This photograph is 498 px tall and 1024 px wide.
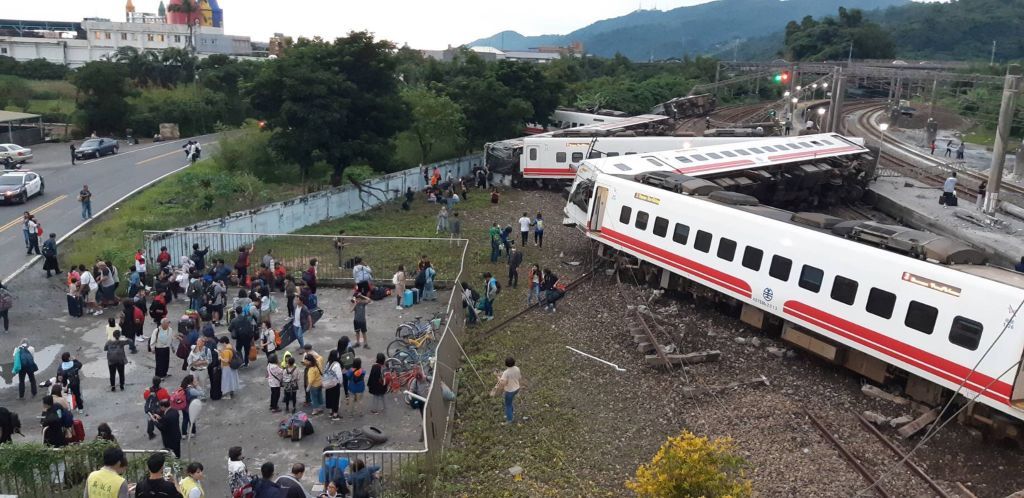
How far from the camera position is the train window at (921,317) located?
13.4 meters

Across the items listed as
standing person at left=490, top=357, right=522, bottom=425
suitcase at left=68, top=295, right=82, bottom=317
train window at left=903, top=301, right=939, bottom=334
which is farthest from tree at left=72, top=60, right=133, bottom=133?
train window at left=903, top=301, right=939, bottom=334

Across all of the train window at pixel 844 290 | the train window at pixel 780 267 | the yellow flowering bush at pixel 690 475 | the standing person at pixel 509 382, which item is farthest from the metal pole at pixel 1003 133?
the yellow flowering bush at pixel 690 475

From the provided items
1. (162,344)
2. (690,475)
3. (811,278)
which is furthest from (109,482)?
(811,278)

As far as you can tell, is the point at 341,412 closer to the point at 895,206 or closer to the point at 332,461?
the point at 332,461

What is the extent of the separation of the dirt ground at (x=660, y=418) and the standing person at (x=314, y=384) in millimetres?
2501

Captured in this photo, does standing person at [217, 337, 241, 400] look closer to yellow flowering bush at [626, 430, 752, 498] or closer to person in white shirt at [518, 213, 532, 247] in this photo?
yellow flowering bush at [626, 430, 752, 498]

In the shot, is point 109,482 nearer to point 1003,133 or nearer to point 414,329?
point 414,329

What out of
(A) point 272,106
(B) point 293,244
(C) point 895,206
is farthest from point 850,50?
(B) point 293,244

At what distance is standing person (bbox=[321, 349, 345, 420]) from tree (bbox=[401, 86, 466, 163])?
27.5 metres

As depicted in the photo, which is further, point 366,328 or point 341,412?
point 366,328

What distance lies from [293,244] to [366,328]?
24.2 feet

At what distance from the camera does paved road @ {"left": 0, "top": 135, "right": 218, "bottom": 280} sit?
84.2 ft

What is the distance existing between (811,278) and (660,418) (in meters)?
4.33

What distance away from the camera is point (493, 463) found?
12602 mm
